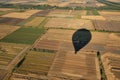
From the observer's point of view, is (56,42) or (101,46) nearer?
(101,46)

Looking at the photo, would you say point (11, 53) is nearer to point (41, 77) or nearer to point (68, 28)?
point (41, 77)

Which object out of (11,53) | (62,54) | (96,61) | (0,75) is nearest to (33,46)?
(11,53)

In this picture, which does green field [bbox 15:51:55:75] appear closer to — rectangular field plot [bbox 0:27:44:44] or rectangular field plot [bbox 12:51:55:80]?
rectangular field plot [bbox 12:51:55:80]

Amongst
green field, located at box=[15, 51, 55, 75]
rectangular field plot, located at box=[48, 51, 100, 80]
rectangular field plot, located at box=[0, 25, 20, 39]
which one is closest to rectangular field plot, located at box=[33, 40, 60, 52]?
green field, located at box=[15, 51, 55, 75]

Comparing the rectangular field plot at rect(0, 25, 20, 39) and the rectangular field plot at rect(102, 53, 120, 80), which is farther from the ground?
the rectangular field plot at rect(0, 25, 20, 39)

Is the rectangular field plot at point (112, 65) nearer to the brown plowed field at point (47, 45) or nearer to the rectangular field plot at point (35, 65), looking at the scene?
the rectangular field plot at point (35, 65)

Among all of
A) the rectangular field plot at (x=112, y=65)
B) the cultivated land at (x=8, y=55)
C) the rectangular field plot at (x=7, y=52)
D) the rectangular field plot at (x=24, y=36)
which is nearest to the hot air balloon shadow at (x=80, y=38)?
the rectangular field plot at (x=112, y=65)
